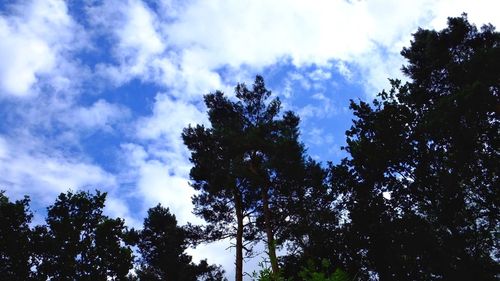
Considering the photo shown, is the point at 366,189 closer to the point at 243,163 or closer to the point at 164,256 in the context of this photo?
the point at 243,163

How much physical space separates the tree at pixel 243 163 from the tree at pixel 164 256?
21.8 feet

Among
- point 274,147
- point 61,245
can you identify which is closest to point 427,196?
point 274,147

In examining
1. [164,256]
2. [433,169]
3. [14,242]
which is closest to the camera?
[433,169]

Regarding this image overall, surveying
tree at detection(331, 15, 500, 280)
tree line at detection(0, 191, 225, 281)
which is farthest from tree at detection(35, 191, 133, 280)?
tree at detection(331, 15, 500, 280)

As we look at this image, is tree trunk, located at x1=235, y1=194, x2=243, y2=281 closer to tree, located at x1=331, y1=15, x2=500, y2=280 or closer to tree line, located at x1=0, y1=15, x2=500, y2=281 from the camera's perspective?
tree line, located at x1=0, y1=15, x2=500, y2=281

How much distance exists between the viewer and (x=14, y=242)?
67.1ft

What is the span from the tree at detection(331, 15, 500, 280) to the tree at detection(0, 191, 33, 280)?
16.3 m

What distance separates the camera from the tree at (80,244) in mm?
20828

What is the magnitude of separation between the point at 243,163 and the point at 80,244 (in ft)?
32.9

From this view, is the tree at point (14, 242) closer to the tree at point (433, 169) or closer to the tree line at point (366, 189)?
the tree line at point (366, 189)

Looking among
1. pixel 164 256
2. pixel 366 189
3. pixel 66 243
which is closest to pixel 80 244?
pixel 66 243

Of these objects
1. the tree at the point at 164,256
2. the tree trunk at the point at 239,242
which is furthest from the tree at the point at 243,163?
the tree at the point at 164,256

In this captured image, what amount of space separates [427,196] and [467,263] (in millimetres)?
3064

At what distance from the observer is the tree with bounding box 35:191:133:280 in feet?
68.3
